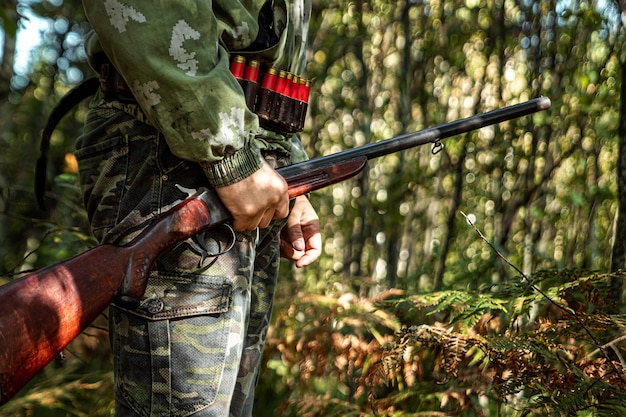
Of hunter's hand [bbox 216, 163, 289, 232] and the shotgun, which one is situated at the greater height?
hunter's hand [bbox 216, 163, 289, 232]

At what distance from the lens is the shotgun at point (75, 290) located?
49.1 inches

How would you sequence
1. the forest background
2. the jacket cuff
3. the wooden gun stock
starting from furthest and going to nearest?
1. the forest background
2. the jacket cuff
3. the wooden gun stock

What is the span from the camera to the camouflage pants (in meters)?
1.53

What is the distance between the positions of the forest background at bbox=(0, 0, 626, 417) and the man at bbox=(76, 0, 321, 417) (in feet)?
2.23

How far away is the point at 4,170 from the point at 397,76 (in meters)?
3.29

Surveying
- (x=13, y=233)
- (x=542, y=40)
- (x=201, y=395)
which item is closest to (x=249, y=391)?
(x=201, y=395)

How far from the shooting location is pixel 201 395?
156 centimetres

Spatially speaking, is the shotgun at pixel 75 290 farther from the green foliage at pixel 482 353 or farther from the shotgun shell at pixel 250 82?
the green foliage at pixel 482 353

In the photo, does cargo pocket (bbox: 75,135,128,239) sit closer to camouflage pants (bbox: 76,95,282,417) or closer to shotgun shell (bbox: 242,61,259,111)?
camouflage pants (bbox: 76,95,282,417)

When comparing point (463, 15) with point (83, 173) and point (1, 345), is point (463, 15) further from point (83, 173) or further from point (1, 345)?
point (1, 345)

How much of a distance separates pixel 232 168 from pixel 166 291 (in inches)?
13.5

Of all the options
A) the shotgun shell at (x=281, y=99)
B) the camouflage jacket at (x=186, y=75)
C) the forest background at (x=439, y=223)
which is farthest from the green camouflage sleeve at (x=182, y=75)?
the forest background at (x=439, y=223)

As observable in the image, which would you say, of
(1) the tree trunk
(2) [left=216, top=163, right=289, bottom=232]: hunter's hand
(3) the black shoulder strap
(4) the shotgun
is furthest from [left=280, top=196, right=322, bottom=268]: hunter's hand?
(1) the tree trunk

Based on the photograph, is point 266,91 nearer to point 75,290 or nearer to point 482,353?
point 75,290
